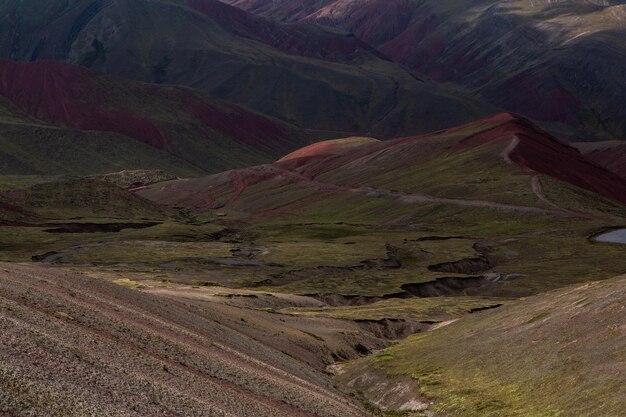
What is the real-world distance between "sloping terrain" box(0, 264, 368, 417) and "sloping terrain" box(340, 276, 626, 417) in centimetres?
658

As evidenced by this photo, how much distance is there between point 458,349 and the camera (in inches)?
2470

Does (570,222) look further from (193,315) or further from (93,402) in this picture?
(93,402)

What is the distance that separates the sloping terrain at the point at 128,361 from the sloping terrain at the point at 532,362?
21.6 feet

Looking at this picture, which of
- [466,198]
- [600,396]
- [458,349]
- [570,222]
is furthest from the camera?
[466,198]

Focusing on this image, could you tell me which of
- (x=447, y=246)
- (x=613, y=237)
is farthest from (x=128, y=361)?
(x=613, y=237)

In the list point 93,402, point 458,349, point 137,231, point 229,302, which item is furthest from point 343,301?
point 93,402

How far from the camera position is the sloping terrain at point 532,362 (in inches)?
1638

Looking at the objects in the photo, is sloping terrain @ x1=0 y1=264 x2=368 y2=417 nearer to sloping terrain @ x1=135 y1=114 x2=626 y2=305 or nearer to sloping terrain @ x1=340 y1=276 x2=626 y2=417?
sloping terrain @ x1=340 y1=276 x2=626 y2=417

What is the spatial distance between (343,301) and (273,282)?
1531 cm

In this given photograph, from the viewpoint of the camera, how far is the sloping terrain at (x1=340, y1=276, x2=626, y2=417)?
41594 mm

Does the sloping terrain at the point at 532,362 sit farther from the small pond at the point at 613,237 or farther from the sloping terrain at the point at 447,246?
the small pond at the point at 613,237

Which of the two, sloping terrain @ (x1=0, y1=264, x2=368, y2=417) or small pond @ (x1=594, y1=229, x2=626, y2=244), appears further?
small pond @ (x1=594, y1=229, x2=626, y2=244)

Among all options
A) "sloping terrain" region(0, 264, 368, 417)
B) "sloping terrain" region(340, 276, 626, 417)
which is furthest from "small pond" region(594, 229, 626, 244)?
"sloping terrain" region(0, 264, 368, 417)

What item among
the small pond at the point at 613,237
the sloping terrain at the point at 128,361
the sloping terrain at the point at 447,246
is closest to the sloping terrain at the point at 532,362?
the sloping terrain at the point at 128,361
